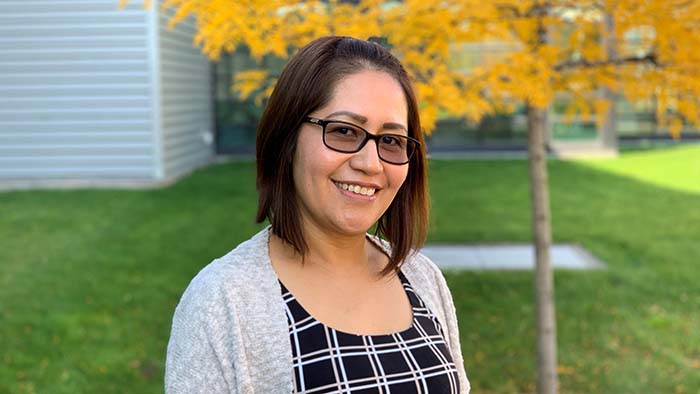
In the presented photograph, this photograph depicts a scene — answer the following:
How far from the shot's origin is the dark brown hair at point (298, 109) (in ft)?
5.41

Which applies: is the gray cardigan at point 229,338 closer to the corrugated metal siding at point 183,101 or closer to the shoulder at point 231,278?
the shoulder at point 231,278

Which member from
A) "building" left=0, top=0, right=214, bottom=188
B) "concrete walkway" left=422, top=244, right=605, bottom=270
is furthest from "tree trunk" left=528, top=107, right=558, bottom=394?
"building" left=0, top=0, right=214, bottom=188

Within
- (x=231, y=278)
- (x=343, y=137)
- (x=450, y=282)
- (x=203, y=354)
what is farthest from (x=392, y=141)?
(x=450, y=282)

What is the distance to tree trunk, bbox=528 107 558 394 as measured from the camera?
4.53 m

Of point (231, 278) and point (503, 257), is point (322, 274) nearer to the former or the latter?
point (231, 278)

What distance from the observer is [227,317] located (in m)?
1.53

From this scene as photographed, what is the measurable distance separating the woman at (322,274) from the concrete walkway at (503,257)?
19.7 ft

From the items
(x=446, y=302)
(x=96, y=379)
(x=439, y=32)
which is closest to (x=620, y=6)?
(x=439, y=32)

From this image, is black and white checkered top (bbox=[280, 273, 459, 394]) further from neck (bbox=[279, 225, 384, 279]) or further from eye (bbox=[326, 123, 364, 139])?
eye (bbox=[326, 123, 364, 139])

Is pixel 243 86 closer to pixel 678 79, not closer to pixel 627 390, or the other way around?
pixel 678 79

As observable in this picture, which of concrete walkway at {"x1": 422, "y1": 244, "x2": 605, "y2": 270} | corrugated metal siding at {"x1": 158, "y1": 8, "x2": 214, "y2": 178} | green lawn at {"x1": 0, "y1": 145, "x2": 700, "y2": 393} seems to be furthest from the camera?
corrugated metal siding at {"x1": 158, "y1": 8, "x2": 214, "y2": 178}

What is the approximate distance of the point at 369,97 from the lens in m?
1.67

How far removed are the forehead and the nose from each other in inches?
2.3

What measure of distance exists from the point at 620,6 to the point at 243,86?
2291 mm
